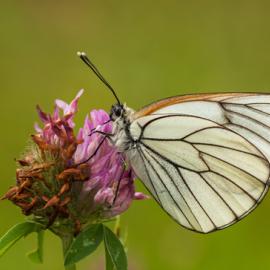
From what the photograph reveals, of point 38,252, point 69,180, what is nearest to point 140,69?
point 38,252

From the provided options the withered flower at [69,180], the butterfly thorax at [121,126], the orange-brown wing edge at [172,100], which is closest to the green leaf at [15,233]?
the withered flower at [69,180]

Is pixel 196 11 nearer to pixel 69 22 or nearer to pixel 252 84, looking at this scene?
pixel 69 22

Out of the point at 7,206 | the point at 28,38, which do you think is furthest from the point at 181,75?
the point at 7,206

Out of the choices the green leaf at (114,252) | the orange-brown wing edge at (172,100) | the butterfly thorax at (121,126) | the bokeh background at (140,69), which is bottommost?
the green leaf at (114,252)

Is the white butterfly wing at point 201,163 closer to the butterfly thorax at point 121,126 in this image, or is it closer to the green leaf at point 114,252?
the butterfly thorax at point 121,126

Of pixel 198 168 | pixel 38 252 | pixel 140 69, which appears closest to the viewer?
pixel 38 252

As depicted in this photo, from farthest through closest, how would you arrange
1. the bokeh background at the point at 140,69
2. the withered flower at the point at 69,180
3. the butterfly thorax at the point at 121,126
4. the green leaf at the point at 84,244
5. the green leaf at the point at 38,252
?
the bokeh background at the point at 140,69, the butterfly thorax at the point at 121,126, the green leaf at the point at 38,252, the withered flower at the point at 69,180, the green leaf at the point at 84,244

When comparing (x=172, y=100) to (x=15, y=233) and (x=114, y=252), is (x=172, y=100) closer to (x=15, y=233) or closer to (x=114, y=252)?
(x=114, y=252)
